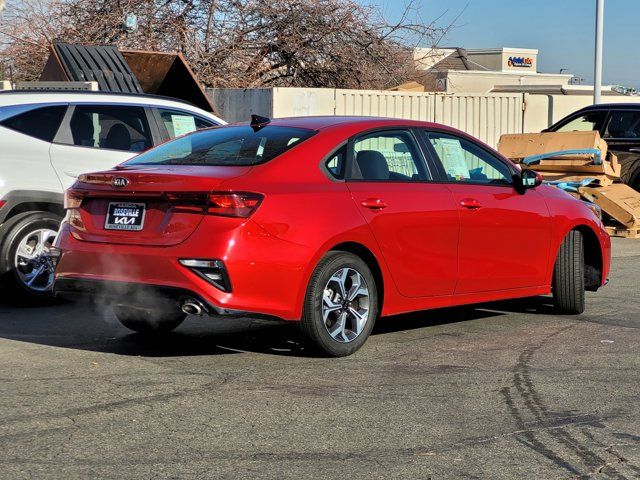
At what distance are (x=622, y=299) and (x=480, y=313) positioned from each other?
1.63m

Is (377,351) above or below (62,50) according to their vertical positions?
below

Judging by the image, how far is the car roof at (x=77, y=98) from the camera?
8.99m

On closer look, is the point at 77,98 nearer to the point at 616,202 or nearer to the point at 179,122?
the point at 179,122

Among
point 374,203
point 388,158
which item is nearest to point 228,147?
point 374,203

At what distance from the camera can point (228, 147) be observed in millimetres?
7012

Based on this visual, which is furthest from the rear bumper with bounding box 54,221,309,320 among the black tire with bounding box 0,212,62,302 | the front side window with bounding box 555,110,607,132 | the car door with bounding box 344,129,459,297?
the front side window with bounding box 555,110,607,132

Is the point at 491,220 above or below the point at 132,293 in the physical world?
above

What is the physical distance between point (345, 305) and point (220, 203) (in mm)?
1157

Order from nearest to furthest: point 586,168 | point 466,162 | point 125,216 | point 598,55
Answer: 1. point 125,216
2. point 466,162
3. point 586,168
4. point 598,55

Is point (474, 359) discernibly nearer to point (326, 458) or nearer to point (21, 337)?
point (326, 458)

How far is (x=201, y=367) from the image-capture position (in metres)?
6.52

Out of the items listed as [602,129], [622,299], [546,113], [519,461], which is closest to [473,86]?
[546,113]

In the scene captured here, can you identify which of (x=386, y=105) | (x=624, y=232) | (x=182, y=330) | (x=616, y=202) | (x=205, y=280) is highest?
(x=386, y=105)

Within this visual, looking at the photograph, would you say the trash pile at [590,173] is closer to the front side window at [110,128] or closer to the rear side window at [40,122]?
the front side window at [110,128]
